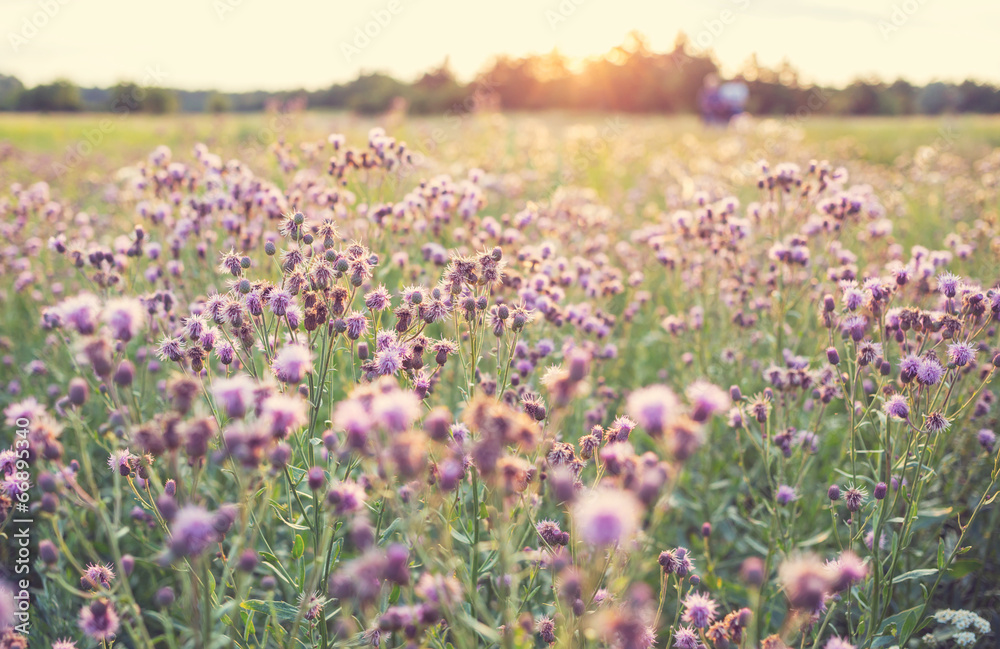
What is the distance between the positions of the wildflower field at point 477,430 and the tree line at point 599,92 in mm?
23672

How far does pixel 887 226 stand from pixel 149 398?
562 cm

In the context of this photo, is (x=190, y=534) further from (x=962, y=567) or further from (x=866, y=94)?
(x=866, y=94)

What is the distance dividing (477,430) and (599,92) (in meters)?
48.9

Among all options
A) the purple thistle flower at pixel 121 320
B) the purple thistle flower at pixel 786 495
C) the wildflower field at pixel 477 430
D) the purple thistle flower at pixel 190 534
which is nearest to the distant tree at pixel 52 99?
the wildflower field at pixel 477 430

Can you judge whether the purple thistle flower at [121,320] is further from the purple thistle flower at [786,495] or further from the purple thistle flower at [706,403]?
the purple thistle flower at [786,495]

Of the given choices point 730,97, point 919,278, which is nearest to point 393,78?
point 730,97

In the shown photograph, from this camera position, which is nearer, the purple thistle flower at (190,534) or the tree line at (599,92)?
the purple thistle flower at (190,534)

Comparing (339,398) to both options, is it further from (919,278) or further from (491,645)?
(919,278)

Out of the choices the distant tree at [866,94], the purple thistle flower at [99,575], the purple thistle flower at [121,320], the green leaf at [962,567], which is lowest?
the green leaf at [962,567]

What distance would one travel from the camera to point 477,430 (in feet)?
5.91

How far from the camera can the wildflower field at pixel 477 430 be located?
5.20 ft

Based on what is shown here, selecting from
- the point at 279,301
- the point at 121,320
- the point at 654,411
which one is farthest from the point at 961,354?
the point at 121,320

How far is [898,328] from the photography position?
2.87 m

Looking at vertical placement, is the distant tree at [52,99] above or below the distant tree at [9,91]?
above
